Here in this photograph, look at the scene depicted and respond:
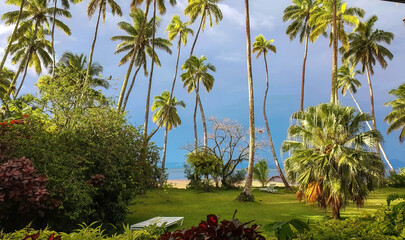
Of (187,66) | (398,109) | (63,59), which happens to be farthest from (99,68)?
(398,109)

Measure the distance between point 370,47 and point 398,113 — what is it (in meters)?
8.59

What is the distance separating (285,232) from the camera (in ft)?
5.57

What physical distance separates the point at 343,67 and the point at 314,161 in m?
38.1

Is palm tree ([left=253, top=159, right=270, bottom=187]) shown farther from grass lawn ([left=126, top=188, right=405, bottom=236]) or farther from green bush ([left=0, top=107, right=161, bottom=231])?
green bush ([left=0, top=107, right=161, bottom=231])

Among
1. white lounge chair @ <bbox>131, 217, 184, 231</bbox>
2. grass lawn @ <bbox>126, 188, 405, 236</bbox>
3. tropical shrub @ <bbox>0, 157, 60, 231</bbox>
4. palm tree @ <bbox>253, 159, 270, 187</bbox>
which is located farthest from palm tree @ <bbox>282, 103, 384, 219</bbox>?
palm tree @ <bbox>253, 159, 270, 187</bbox>

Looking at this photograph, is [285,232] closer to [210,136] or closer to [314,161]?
[314,161]

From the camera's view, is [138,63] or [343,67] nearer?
[138,63]

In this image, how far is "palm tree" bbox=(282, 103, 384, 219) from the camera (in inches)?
383

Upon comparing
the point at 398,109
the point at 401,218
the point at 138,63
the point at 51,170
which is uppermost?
the point at 138,63

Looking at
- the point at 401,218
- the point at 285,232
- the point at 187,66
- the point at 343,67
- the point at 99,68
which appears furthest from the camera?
the point at 343,67

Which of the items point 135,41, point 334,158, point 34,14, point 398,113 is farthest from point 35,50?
point 398,113

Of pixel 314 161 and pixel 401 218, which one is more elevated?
pixel 314 161

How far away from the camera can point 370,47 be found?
34.5m

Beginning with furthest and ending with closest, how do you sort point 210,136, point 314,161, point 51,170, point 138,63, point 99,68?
point 99,68 → point 138,63 → point 210,136 → point 314,161 → point 51,170
